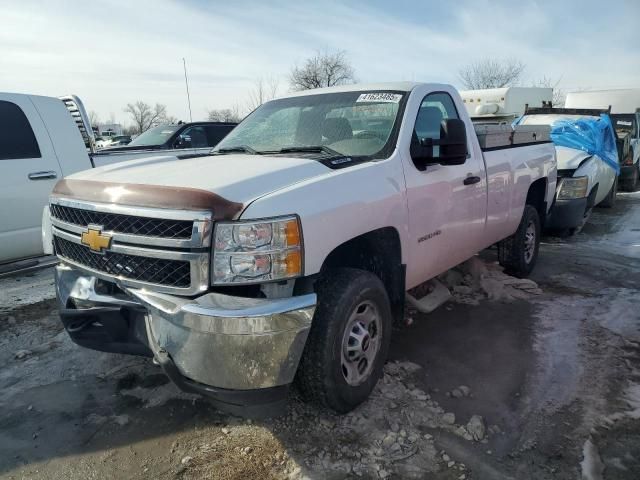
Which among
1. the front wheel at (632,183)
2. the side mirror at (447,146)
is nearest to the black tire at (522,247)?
the side mirror at (447,146)

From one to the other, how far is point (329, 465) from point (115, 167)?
2.28 metres

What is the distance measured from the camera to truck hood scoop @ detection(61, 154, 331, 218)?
2332mm

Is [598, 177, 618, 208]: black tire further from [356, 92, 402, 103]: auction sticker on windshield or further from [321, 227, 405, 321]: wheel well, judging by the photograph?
[321, 227, 405, 321]: wheel well

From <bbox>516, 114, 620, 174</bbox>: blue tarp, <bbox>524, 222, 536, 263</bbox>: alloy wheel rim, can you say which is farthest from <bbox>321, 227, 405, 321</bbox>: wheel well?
<bbox>516, 114, 620, 174</bbox>: blue tarp

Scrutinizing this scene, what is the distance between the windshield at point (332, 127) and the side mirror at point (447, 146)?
24 cm

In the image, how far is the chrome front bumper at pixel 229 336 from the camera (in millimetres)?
2223

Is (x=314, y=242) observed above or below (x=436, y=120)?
below

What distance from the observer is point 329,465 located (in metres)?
2.52

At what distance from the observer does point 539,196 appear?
5812 mm

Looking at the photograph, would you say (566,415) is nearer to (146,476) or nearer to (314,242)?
(314,242)

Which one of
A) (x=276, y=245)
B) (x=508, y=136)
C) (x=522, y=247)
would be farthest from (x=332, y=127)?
(x=522, y=247)

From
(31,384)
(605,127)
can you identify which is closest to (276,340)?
A: (31,384)

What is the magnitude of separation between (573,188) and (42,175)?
22.6 ft

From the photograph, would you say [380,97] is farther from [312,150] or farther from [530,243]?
[530,243]
